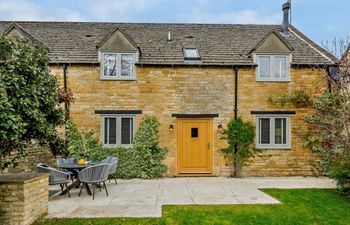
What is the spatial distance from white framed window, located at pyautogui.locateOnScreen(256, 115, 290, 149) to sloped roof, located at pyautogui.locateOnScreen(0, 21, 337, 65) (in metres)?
2.70

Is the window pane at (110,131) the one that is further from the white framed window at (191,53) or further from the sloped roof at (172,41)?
the white framed window at (191,53)

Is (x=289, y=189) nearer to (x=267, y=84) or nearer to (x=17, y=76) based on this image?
(x=267, y=84)

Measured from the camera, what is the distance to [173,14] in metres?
29.6

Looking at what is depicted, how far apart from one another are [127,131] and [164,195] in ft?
15.3

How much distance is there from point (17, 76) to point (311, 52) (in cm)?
1332

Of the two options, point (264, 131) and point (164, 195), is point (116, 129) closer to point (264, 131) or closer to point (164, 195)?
point (164, 195)

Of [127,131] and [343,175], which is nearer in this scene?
[343,175]

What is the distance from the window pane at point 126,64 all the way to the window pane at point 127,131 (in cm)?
208

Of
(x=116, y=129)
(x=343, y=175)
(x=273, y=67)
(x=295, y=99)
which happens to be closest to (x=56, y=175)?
(x=116, y=129)

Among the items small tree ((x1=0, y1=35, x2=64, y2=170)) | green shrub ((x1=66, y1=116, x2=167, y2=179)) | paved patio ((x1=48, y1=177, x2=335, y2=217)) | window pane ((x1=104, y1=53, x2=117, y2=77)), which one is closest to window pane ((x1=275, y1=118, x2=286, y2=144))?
paved patio ((x1=48, y1=177, x2=335, y2=217))

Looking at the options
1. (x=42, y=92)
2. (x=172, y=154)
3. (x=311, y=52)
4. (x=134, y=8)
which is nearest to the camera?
(x=42, y=92)

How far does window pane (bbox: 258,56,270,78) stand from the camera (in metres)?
13.6

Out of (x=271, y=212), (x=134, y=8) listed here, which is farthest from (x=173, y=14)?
(x=271, y=212)

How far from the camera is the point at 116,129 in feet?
43.5
